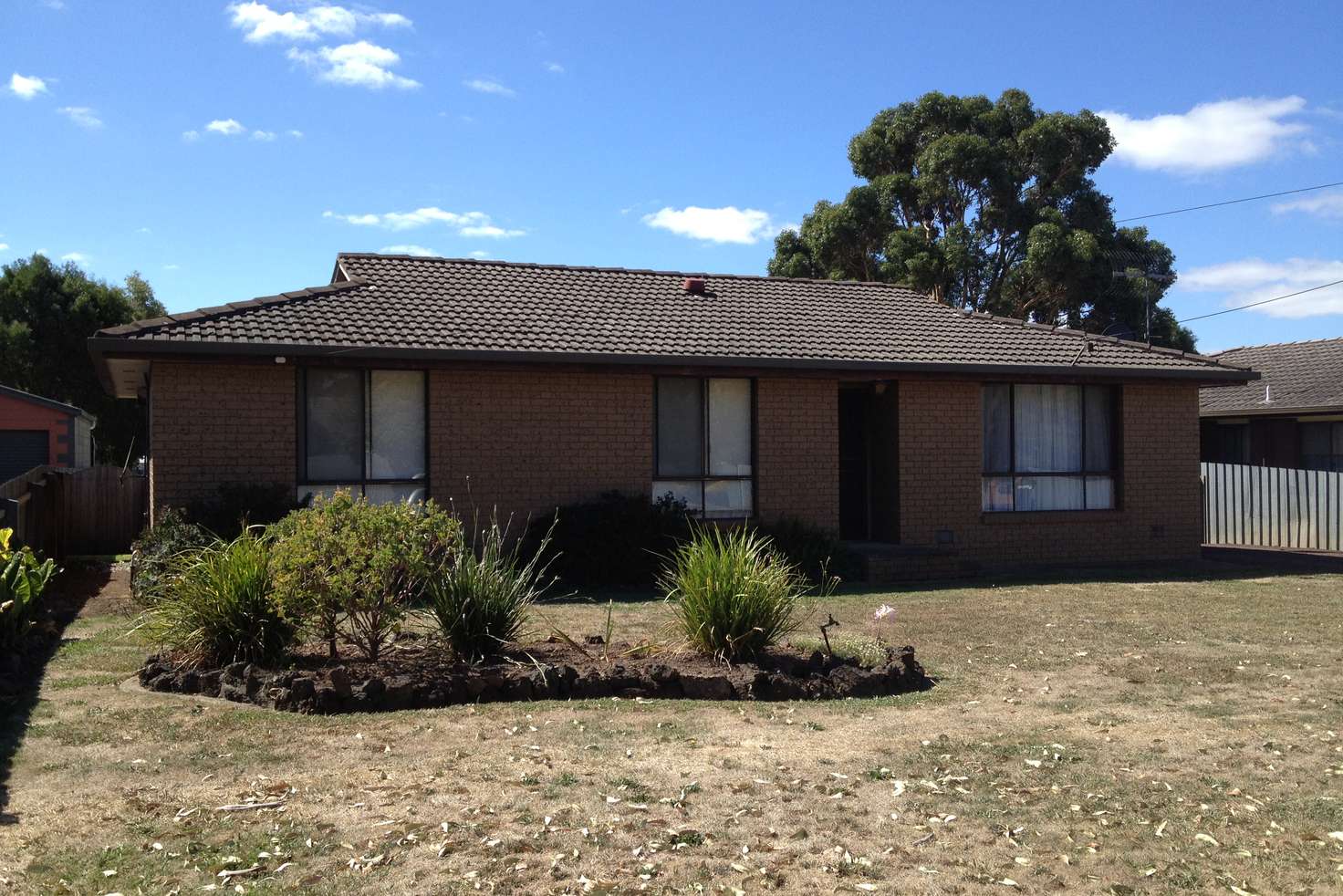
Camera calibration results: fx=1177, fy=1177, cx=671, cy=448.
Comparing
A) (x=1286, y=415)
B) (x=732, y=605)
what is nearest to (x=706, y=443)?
(x=732, y=605)

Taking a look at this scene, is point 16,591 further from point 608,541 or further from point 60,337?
point 60,337

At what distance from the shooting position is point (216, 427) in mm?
13430

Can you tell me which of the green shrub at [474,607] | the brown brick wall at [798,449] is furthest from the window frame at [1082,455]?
the green shrub at [474,607]

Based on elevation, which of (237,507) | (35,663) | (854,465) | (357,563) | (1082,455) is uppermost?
(1082,455)

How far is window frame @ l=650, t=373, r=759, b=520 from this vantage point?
610 inches

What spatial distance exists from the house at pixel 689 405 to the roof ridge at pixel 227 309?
4cm

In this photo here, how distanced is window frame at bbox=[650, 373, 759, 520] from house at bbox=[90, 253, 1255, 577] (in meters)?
0.03

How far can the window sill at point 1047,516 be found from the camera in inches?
661

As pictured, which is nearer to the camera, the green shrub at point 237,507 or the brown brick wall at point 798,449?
the green shrub at point 237,507

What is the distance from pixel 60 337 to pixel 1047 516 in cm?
3314

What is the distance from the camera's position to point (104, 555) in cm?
2027

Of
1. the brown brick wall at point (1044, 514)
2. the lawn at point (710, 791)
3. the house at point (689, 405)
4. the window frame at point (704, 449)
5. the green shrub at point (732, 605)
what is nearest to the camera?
the lawn at point (710, 791)

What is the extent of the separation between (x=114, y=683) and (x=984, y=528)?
39.2 feet

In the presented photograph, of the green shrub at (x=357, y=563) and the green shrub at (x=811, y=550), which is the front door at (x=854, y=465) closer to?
the green shrub at (x=811, y=550)
